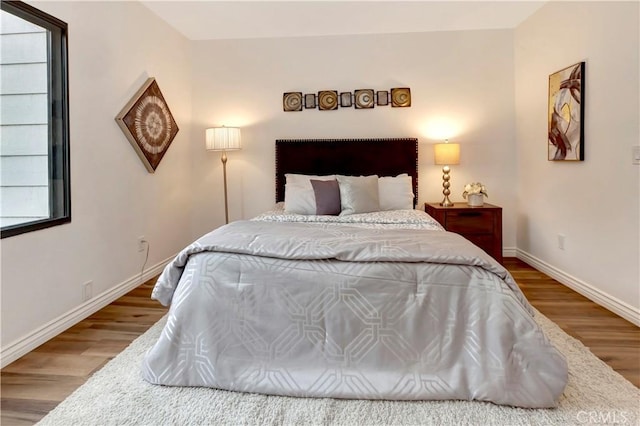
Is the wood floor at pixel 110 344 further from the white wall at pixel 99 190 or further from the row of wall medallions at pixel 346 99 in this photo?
the row of wall medallions at pixel 346 99

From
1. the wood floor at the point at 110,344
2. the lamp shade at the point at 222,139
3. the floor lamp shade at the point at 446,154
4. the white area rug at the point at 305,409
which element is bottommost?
the white area rug at the point at 305,409

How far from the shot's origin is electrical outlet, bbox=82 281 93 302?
2.67 m

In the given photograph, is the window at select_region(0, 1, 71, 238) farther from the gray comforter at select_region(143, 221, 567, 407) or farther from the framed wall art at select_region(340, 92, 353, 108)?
the framed wall art at select_region(340, 92, 353, 108)

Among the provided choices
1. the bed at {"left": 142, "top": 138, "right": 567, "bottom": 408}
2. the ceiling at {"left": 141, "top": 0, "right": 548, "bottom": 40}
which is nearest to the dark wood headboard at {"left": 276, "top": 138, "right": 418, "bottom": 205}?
the ceiling at {"left": 141, "top": 0, "right": 548, "bottom": 40}

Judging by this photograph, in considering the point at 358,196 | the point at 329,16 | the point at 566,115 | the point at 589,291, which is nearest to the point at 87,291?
the point at 358,196

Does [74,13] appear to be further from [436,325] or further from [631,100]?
[631,100]

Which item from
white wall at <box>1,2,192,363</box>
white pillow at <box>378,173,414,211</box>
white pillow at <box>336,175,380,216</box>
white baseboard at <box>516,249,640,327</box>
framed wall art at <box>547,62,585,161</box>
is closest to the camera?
white wall at <box>1,2,192,363</box>

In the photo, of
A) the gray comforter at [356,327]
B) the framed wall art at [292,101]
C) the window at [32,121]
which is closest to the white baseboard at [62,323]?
the window at [32,121]

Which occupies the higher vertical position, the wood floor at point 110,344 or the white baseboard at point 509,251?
the white baseboard at point 509,251

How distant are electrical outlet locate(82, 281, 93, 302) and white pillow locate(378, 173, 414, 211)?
97.8 inches

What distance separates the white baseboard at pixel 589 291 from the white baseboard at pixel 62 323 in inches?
149

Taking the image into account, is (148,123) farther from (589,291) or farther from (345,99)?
(589,291)

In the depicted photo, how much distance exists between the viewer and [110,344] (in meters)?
2.27

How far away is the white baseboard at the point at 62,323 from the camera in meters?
2.06
